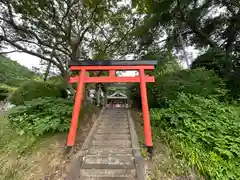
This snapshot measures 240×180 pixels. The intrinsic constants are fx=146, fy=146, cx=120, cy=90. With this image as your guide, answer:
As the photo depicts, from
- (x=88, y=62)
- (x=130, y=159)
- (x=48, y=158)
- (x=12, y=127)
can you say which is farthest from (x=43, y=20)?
(x=130, y=159)

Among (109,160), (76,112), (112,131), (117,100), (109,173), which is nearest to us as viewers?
(109,173)

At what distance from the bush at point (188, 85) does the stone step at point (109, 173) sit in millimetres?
2811

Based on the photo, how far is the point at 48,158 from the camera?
130 inches

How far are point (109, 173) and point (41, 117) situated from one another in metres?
2.68

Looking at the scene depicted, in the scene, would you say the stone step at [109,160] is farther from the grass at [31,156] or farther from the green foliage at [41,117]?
the green foliage at [41,117]

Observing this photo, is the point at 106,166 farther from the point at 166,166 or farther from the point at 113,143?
the point at 166,166

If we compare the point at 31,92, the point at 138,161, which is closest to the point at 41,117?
the point at 31,92

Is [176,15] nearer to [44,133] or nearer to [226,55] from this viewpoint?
[226,55]

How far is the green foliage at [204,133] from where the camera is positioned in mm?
2912

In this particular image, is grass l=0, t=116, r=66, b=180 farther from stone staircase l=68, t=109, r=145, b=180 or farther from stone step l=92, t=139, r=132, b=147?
stone step l=92, t=139, r=132, b=147

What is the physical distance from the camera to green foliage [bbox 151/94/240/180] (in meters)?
2.91

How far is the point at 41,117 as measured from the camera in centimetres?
436

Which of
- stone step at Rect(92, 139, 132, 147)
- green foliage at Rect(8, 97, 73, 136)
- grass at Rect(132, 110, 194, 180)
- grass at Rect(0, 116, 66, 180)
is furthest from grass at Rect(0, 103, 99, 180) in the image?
grass at Rect(132, 110, 194, 180)

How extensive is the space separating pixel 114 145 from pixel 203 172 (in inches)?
80.5
